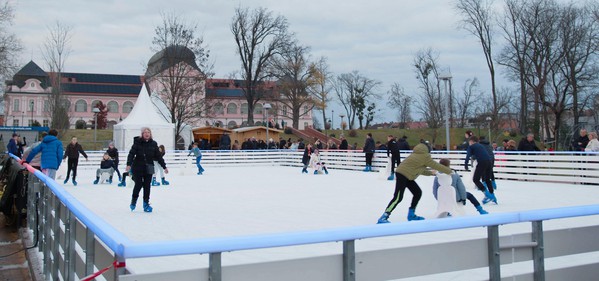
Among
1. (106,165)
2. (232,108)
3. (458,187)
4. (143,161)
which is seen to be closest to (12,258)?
(143,161)

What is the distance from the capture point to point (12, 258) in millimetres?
6926

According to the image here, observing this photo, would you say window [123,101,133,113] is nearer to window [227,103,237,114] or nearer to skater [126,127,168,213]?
window [227,103,237,114]

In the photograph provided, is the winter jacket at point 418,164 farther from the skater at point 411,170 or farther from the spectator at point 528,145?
the spectator at point 528,145

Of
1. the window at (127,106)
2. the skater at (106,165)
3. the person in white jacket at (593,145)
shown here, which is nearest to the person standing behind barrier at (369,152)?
the person in white jacket at (593,145)

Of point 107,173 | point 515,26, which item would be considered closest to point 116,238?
point 107,173

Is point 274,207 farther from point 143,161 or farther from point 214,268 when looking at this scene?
point 214,268

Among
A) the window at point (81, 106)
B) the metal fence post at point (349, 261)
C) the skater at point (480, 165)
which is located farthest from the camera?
the window at point (81, 106)

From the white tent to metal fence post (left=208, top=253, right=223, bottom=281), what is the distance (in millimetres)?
30323

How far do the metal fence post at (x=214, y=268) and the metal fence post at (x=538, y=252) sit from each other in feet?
6.59

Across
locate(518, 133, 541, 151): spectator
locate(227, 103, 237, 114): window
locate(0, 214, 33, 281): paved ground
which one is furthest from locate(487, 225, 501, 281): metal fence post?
locate(227, 103, 237, 114): window

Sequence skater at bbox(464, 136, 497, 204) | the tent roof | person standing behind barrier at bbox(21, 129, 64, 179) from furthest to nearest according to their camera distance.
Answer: the tent roof → person standing behind barrier at bbox(21, 129, 64, 179) → skater at bbox(464, 136, 497, 204)

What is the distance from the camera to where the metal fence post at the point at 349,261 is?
2.67m

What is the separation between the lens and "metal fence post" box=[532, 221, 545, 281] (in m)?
3.31

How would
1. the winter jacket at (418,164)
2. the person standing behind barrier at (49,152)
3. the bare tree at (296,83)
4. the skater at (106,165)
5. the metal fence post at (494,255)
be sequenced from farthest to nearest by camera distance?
1. the bare tree at (296,83)
2. the skater at (106,165)
3. the person standing behind barrier at (49,152)
4. the winter jacket at (418,164)
5. the metal fence post at (494,255)
